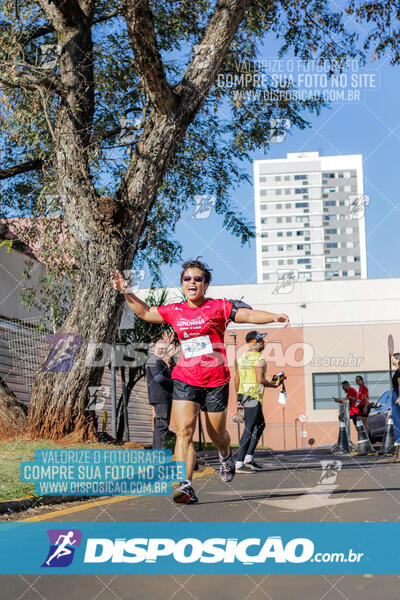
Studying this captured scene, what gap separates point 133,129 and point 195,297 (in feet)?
27.6

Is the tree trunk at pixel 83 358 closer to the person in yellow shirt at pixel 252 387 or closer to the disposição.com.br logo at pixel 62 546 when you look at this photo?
the person in yellow shirt at pixel 252 387

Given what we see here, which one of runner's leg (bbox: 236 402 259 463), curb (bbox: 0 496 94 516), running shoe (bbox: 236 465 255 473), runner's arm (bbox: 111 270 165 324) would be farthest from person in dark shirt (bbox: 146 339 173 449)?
runner's arm (bbox: 111 270 165 324)

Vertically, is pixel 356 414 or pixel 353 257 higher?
pixel 353 257

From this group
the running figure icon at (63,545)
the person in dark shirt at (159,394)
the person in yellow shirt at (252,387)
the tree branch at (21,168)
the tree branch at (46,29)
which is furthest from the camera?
the tree branch at (21,168)

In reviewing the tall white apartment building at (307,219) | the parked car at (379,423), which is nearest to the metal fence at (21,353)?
the parked car at (379,423)

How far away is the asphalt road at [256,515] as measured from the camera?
3461 millimetres

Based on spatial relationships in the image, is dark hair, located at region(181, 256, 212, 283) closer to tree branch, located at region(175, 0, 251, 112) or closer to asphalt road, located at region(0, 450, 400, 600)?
asphalt road, located at region(0, 450, 400, 600)

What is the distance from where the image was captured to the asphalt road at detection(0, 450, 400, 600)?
3461mm

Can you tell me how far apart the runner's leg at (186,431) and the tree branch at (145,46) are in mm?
6596

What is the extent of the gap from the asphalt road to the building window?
31665mm

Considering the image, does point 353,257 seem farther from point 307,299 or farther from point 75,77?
point 75,77

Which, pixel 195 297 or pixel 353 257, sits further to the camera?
pixel 353 257

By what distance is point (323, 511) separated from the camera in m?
5.75

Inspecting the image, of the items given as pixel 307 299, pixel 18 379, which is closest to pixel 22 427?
pixel 18 379
